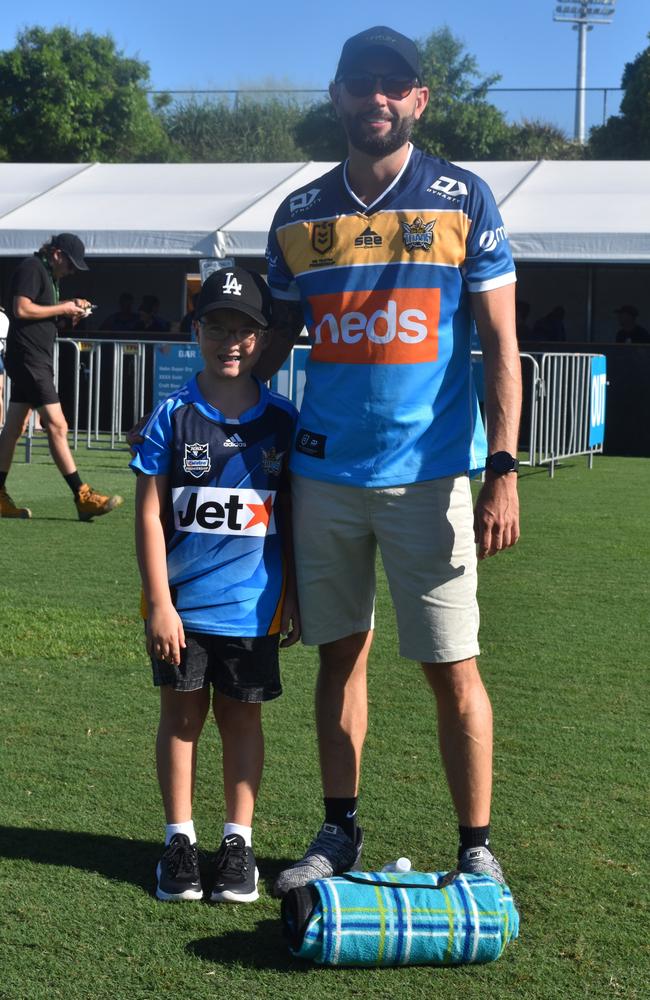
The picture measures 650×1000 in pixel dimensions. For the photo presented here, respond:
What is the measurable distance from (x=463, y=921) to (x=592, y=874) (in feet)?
2.20

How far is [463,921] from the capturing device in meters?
2.90

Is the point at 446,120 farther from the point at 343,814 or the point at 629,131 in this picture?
the point at 343,814

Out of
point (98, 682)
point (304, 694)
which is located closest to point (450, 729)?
point (304, 694)

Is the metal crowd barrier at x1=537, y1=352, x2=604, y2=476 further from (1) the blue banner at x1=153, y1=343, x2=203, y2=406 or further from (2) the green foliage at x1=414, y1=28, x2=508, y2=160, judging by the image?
(2) the green foliage at x1=414, y1=28, x2=508, y2=160

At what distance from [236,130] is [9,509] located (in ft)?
158

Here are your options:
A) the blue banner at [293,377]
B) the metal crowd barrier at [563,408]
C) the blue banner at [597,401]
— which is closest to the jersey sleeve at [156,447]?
the blue banner at [293,377]

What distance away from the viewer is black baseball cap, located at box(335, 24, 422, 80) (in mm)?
3260

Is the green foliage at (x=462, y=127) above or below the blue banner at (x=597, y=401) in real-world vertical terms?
above

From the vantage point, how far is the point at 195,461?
11.0 ft

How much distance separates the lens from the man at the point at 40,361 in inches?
373

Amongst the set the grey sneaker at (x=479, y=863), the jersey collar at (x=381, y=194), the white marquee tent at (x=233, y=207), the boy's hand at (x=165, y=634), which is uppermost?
the white marquee tent at (x=233, y=207)

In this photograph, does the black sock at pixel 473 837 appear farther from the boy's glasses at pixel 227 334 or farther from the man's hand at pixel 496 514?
the boy's glasses at pixel 227 334

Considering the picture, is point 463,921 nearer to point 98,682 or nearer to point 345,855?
point 345,855

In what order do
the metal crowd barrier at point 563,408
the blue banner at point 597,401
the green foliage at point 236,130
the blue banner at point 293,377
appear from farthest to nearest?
the green foliage at point 236,130, the blue banner at point 597,401, the metal crowd barrier at point 563,408, the blue banner at point 293,377
